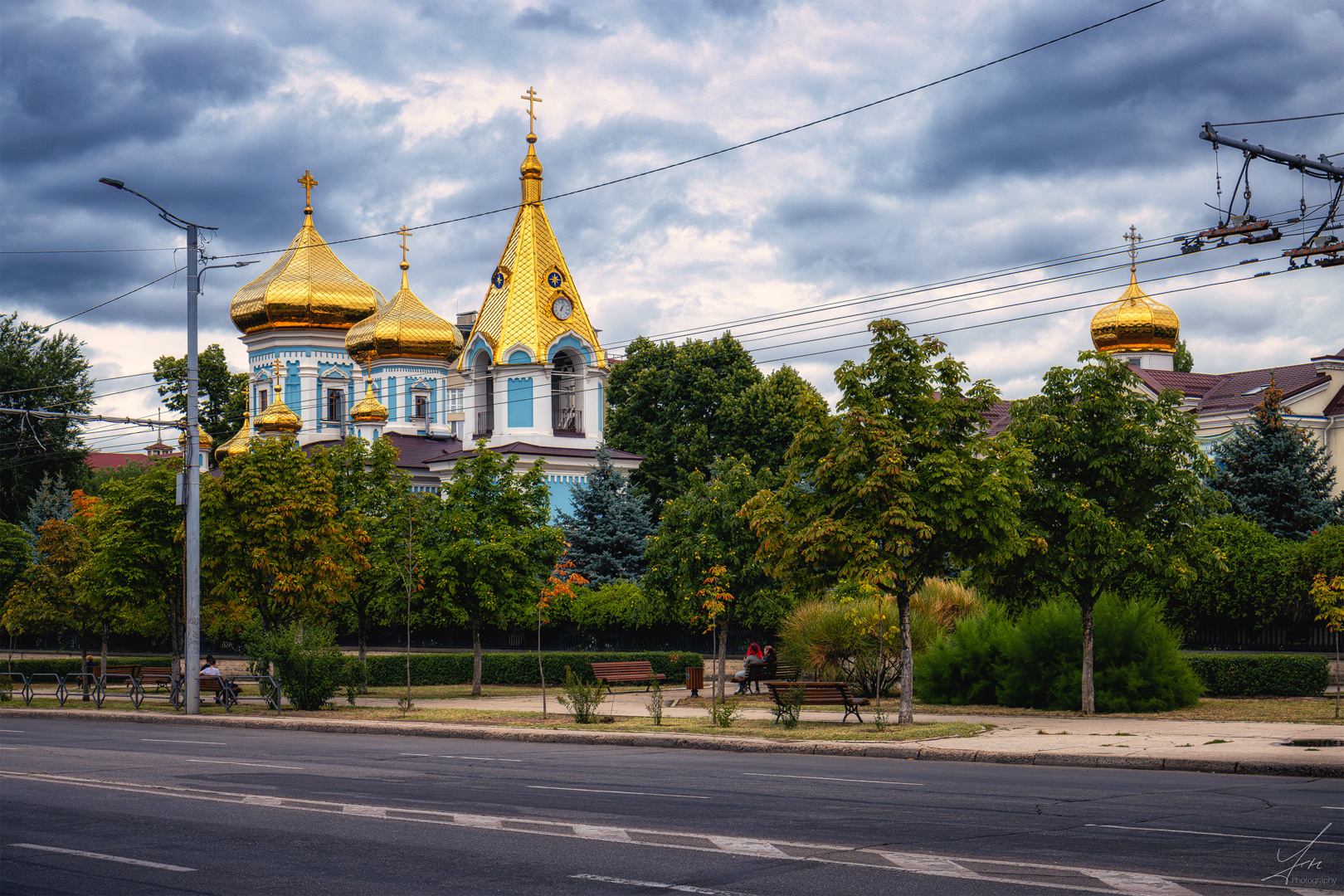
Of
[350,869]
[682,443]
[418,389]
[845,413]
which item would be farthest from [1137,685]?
[418,389]

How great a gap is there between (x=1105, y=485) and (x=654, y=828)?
619 inches

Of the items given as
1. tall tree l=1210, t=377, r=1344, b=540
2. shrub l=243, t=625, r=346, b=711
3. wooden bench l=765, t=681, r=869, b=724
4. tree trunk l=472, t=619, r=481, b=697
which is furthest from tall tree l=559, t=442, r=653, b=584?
wooden bench l=765, t=681, r=869, b=724

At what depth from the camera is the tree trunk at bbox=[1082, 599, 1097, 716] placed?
77.2ft

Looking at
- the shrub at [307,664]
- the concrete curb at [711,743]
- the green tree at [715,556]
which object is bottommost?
the concrete curb at [711,743]

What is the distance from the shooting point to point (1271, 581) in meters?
31.5

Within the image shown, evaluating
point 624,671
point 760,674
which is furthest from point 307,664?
point 624,671

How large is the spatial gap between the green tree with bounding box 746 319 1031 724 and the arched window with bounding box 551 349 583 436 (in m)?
35.9

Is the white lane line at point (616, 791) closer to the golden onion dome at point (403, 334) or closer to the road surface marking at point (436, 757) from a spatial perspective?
the road surface marking at point (436, 757)

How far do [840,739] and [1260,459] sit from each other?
28.1 meters

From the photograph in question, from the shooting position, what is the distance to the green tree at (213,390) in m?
79.4

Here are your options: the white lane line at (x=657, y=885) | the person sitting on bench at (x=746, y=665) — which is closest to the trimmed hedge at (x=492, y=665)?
the person sitting on bench at (x=746, y=665)

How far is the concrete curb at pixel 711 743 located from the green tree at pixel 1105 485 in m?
6.64
